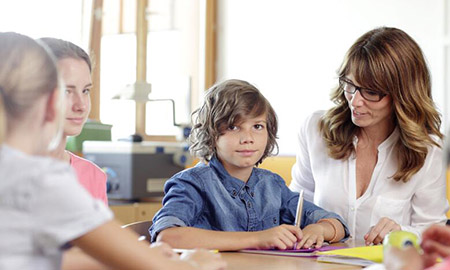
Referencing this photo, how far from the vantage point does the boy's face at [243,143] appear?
5.75 ft

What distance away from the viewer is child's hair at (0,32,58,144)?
0.76 metres

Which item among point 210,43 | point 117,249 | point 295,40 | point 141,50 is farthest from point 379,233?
point 210,43

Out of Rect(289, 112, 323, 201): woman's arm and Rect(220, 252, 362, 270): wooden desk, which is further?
Rect(289, 112, 323, 201): woman's arm

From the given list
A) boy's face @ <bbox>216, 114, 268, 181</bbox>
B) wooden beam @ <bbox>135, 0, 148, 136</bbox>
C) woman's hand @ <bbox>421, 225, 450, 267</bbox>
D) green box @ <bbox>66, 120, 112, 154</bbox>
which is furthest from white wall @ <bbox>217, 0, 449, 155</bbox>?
woman's hand @ <bbox>421, 225, 450, 267</bbox>

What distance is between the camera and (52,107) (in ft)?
2.59

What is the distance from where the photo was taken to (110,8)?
17.1 ft

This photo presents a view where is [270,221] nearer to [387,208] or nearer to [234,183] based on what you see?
[234,183]

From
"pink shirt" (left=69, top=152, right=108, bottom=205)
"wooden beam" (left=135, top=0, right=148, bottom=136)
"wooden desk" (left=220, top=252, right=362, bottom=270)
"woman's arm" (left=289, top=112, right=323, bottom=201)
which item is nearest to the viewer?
"wooden desk" (left=220, top=252, right=362, bottom=270)

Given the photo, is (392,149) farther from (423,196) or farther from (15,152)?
(15,152)

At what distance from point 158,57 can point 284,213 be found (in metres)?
3.86

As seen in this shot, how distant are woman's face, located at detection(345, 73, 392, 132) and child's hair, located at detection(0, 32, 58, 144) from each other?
4.49ft

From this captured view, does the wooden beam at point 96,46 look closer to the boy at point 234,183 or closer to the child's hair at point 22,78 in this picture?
the boy at point 234,183

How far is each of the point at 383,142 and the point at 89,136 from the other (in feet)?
7.82

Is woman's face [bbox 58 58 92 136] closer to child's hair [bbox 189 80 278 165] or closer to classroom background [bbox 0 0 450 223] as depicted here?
child's hair [bbox 189 80 278 165]
